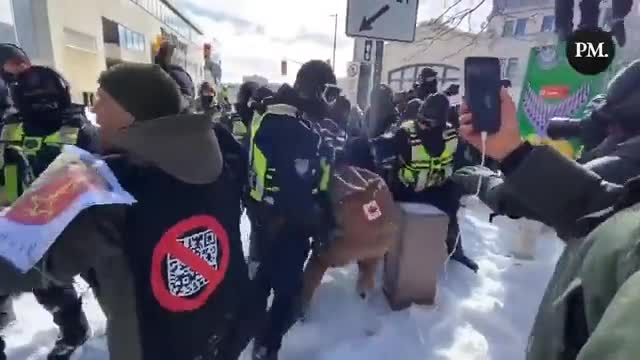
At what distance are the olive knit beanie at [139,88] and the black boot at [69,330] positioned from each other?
6.31 ft

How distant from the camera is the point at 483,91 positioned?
145 cm

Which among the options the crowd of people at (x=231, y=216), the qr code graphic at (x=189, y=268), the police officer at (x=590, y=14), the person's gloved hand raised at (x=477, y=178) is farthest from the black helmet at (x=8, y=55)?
the police officer at (x=590, y=14)

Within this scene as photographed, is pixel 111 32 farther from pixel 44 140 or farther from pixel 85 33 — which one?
pixel 44 140

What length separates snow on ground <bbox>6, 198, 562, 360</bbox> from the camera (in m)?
3.24

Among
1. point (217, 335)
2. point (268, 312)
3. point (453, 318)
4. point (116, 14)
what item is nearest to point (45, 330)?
point (268, 312)

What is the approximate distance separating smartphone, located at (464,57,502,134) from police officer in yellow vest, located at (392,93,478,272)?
2636mm

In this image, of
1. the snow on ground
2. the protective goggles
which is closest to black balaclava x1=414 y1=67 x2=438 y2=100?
the snow on ground

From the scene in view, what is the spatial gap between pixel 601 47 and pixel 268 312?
3193 mm

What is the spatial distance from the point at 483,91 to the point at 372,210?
6.58ft

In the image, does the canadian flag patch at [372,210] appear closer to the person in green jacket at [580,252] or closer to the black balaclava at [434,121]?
the black balaclava at [434,121]

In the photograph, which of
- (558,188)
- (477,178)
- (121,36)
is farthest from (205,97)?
(121,36)

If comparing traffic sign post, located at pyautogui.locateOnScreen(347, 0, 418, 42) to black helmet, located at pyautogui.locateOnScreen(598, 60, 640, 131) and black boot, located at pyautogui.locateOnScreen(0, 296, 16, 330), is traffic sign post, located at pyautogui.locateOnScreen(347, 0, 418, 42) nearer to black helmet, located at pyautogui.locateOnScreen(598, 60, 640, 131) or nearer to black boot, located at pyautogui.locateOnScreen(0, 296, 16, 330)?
black helmet, located at pyautogui.locateOnScreen(598, 60, 640, 131)

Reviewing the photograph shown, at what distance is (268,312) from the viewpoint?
299 centimetres

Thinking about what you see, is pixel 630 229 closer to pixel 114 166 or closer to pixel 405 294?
pixel 114 166
